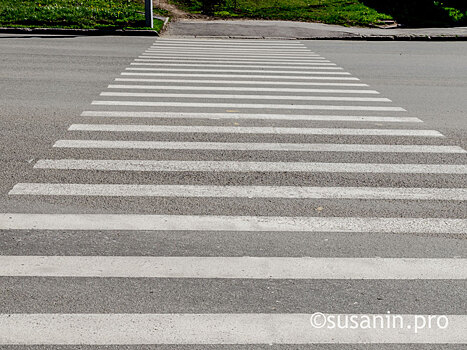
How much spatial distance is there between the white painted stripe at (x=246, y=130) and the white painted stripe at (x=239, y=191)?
224 cm

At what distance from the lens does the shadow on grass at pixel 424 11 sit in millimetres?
24391

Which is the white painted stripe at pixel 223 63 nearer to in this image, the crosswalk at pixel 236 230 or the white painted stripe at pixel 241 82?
the white painted stripe at pixel 241 82

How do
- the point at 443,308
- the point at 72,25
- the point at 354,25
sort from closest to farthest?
the point at 443,308
the point at 72,25
the point at 354,25

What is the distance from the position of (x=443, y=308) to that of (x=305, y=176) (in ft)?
9.42

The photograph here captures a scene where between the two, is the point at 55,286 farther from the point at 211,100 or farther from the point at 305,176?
the point at 211,100

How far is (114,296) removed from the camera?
4.56 metres

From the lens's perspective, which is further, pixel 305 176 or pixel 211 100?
pixel 211 100

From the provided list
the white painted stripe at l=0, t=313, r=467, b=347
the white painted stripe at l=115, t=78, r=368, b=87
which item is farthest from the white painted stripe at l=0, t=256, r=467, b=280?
the white painted stripe at l=115, t=78, r=368, b=87

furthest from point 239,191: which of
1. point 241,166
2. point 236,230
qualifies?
point 236,230

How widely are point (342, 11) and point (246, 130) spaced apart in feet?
59.0

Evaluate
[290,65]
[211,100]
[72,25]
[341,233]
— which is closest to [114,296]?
[341,233]

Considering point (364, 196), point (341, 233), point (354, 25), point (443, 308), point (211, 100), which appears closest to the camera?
point (443, 308)

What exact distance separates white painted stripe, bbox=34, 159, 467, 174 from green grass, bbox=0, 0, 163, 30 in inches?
557

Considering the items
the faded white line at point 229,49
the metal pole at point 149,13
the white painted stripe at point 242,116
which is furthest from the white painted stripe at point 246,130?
the metal pole at point 149,13
